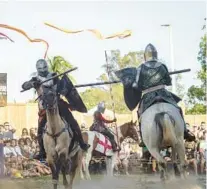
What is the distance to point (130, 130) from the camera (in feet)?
31.2

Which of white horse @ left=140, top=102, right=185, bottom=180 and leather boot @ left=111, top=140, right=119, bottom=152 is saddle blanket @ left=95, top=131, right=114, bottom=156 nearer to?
leather boot @ left=111, top=140, right=119, bottom=152

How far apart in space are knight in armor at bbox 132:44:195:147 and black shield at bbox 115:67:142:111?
0.06 meters

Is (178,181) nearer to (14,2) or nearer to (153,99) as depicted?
(153,99)

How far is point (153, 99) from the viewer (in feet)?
27.9

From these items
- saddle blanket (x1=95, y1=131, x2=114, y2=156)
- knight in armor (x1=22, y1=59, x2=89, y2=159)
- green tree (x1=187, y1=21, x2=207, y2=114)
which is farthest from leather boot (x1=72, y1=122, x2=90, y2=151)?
green tree (x1=187, y1=21, x2=207, y2=114)

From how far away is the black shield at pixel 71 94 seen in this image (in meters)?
8.66

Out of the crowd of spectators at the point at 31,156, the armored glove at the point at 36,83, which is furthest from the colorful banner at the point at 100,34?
the crowd of spectators at the point at 31,156

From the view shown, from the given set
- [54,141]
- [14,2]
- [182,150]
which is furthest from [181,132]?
[14,2]

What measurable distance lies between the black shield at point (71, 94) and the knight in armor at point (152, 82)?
0.69 meters

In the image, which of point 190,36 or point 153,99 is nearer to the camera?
point 153,99

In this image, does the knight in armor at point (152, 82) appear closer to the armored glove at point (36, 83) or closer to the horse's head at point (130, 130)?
the horse's head at point (130, 130)

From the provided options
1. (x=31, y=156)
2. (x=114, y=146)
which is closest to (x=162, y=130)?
(x=114, y=146)

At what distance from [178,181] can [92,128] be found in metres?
1.35

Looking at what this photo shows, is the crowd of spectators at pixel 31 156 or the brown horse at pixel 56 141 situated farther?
the crowd of spectators at pixel 31 156
